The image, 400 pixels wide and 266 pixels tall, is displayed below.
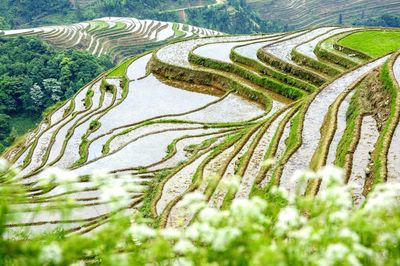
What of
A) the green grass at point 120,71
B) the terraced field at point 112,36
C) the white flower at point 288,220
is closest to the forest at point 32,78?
the green grass at point 120,71

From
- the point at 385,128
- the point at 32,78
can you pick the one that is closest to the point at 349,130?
the point at 385,128

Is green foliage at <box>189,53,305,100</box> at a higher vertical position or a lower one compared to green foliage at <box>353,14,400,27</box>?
higher

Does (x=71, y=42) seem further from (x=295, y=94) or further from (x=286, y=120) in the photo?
(x=286, y=120)

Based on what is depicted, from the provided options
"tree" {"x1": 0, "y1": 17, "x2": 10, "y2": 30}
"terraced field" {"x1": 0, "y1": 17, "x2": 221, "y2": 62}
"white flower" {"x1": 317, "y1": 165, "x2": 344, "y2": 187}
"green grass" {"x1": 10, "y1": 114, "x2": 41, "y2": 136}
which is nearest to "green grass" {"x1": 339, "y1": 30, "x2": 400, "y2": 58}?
"white flower" {"x1": 317, "y1": 165, "x2": 344, "y2": 187}

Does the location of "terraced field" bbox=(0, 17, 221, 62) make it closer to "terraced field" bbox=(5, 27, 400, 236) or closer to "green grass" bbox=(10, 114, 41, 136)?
"green grass" bbox=(10, 114, 41, 136)

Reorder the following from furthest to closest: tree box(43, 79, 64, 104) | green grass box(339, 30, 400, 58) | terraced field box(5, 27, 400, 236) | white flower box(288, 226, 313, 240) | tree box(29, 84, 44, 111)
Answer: tree box(43, 79, 64, 104) → tree box(29, 84, 44, 111) → green grass box(339, 30, 400, 58) → terraced field box(5, 27, 400, 236) → white flower box(288, 226, 313, 240)

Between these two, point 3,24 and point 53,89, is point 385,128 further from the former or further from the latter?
point 3,24

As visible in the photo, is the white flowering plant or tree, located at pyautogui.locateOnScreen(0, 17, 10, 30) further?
tree, located at pyautogui.locateOnScreen(0, 17, 10, 30)
